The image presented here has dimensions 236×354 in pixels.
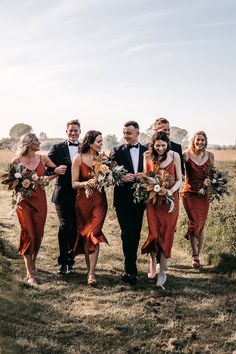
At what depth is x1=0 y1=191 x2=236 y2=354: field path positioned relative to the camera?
17.7ft

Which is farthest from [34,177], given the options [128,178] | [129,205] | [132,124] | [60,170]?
[132,124]

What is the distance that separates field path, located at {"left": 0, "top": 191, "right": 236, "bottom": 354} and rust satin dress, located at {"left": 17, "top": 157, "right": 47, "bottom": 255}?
23.5 inches

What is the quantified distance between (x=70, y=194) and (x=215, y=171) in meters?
2.77

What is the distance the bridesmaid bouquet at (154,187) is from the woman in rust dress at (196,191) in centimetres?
134

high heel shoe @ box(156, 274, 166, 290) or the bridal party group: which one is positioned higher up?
the bridal party group

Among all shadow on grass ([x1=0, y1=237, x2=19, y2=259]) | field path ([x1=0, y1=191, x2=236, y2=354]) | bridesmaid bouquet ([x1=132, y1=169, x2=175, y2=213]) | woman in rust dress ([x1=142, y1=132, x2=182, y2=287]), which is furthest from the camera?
shadow on grass ([x1=0, y1=237, x2=19, y2=259])

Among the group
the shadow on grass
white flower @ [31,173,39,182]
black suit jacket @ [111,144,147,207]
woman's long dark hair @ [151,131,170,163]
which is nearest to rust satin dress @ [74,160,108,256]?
black suit jacket @ [111,144,147,207]

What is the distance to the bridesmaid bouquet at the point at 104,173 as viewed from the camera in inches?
280

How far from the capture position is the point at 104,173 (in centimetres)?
710

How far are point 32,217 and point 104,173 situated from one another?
1514 mm

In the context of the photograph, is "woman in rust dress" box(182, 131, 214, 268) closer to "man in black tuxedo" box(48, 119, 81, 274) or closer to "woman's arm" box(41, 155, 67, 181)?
"man in black tuxedo" box(48, 119, 81, 274)

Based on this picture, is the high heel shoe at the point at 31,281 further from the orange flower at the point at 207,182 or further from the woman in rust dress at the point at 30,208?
the orange flower at the point at 207,182

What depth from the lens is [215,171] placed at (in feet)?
28.4

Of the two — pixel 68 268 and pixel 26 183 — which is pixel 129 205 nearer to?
pixel 68 268
